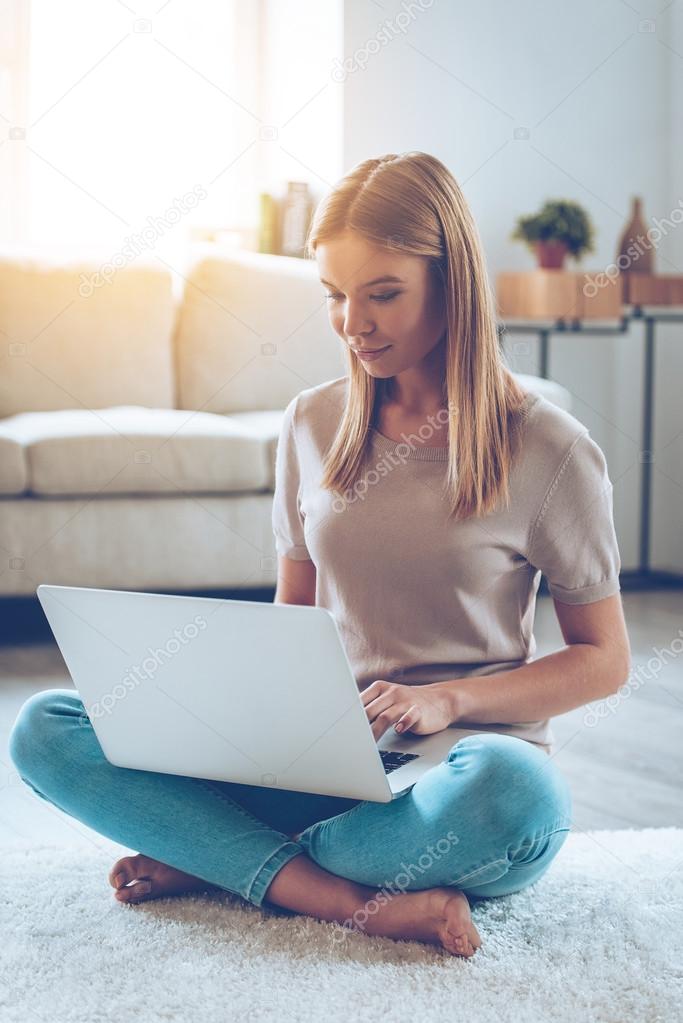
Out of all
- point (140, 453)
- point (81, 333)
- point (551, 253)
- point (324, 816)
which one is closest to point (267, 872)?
point (324, 816)

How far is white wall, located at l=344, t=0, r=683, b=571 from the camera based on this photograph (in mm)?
3418

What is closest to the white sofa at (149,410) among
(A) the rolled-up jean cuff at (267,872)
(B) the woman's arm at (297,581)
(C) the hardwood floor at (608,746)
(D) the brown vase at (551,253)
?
(C) the hardwood floor at (608,746)

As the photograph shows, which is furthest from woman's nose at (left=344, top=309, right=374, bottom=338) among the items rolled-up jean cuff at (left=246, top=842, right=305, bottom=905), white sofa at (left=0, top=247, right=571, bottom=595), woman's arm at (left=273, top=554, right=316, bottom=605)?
white sofa at (left=0, top=247, right=571, bottom=595)

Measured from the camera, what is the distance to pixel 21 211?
3.48 meters

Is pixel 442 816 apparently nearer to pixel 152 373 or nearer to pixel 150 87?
pixel 152 373

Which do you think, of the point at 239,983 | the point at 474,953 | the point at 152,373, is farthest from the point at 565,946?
the point at 152,373

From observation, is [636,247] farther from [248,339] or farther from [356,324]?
[356,324]

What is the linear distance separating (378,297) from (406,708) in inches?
14.8

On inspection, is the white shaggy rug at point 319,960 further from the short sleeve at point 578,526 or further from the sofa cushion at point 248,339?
the sofa cushion at point 248,339

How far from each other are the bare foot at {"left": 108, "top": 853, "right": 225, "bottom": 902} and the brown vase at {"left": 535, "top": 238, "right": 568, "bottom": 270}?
8.35 feet

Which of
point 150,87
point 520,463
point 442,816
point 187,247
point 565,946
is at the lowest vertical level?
point 565,946

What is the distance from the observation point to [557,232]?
3.38 metres

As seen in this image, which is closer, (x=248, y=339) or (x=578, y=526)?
(x=578, y=526)

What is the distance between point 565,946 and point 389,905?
0.16 metres
